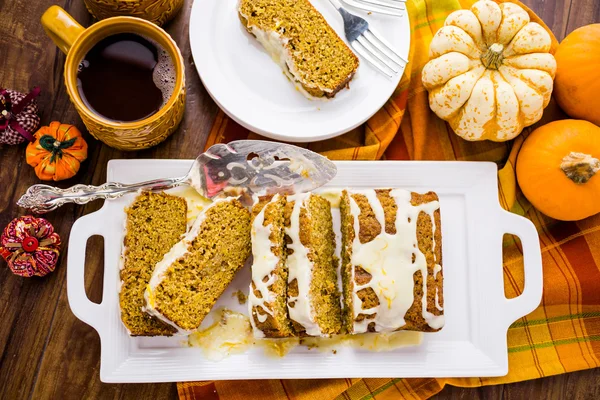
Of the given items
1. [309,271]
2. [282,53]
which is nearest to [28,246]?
[309,271]

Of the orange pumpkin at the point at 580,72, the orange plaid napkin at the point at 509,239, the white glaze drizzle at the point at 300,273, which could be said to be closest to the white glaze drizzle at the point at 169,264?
the white glaze drizzle at the point at 300,273

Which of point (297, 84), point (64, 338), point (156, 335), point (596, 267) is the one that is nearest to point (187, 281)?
point (156, 335)

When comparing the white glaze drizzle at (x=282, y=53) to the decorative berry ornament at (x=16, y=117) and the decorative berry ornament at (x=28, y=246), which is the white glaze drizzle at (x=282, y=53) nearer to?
the decorative berry ornament at (x=16, y=117)

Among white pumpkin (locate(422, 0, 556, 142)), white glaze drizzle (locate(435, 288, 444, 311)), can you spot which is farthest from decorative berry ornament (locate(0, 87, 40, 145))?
white glaze drizzle (locate(435, 288, 444, 311))

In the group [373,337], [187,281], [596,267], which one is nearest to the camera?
[187,281]

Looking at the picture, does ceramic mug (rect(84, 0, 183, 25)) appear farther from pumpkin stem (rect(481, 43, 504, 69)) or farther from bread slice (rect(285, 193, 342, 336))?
pumpkin stem (rect(481, 43, 504, 69))

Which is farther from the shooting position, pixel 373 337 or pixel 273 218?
pixel 373 337

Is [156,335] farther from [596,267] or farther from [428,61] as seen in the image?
[596,267]
